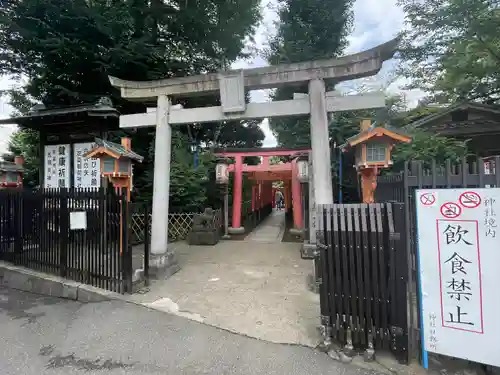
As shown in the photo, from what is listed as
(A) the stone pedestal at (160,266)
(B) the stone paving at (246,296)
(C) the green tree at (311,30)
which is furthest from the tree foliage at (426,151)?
(A) the stone pedestal at (160,266)

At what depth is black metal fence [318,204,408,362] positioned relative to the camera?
2936 mm

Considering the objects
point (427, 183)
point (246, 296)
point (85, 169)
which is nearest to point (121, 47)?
point (85, 169)

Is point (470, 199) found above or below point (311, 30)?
below

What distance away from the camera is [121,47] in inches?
401

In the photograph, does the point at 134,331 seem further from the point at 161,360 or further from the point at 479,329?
the point at 479,329

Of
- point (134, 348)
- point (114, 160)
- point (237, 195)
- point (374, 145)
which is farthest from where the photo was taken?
point (237, 195)

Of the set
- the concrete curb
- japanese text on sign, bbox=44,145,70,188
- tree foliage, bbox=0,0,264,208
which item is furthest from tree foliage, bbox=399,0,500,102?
japanese text on sign, bbox=44,145,70,188

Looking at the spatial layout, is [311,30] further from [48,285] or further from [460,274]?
[48,285]

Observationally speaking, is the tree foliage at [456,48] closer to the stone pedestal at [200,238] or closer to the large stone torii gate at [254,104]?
the large stone torii gate at [254,104]

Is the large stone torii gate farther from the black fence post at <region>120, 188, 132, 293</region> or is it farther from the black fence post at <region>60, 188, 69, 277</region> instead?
the black fence post at <region>60, 188, 69, 277</region>

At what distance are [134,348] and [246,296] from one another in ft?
6.75

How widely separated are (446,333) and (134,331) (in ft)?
12.4

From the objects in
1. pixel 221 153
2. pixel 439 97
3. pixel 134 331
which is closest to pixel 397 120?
pixel 439 97

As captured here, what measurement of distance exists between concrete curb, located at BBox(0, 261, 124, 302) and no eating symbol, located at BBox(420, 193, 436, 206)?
4848 millimetres
